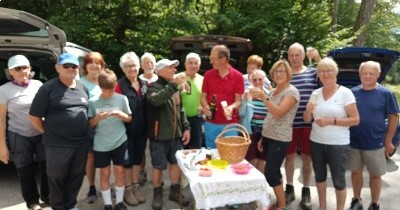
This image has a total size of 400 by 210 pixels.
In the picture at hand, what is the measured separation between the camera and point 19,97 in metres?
3.89

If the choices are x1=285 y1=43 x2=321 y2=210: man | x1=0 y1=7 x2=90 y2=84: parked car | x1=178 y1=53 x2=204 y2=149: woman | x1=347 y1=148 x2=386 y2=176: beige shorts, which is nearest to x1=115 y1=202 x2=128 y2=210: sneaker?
x1=178 y1=53 x2=204 y2=149: woman

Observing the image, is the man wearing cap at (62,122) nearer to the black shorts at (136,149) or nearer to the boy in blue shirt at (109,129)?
the boy in blue shirt at (109,129)

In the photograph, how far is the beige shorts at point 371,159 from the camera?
3.83 metres

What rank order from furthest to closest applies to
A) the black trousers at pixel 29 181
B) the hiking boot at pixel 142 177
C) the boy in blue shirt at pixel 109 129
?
the hiking boot at pixel 142 177 → the black trousers at pixel 29 181 → the boy in blue shirt at pixel 109 129

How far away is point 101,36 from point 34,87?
17.9 ft

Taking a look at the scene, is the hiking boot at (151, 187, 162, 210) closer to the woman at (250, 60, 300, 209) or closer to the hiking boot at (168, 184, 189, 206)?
the hiking boot at (168, 184, 189, 206)

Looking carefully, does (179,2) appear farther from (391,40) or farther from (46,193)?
(391,40)

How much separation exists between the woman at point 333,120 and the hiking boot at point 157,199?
6.32ft

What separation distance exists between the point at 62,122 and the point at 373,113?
→ 10.6ft

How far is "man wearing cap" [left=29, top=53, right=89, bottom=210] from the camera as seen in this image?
345 cm

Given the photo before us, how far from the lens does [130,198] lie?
4363 mm

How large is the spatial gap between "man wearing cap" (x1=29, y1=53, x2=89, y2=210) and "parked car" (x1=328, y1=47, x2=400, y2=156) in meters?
3.89

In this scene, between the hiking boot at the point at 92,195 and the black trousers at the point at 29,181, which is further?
the hiking boot at the point at 92,195

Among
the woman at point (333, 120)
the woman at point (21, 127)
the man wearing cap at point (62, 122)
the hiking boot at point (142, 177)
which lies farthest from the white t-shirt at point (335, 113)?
the woman at point (21, 127)
